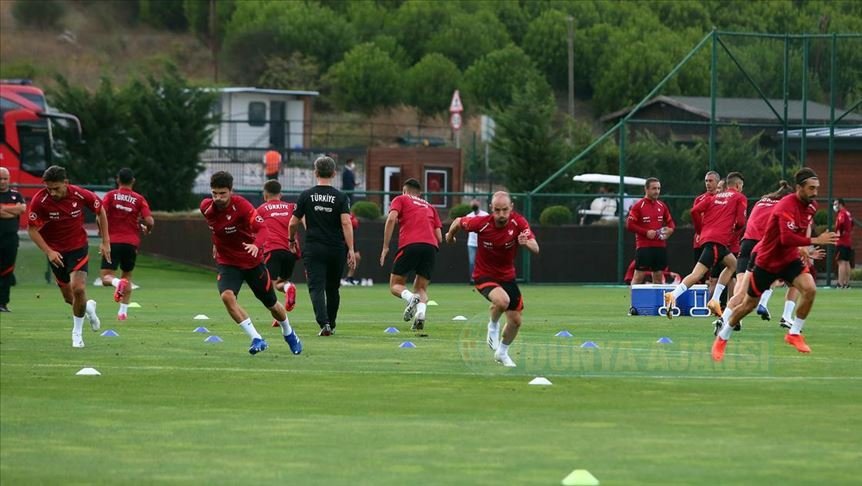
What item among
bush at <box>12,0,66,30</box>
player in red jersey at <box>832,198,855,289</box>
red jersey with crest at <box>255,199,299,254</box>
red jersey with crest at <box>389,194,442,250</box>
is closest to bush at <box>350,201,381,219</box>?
player in red jersey at <box>832,198,855,289</box>

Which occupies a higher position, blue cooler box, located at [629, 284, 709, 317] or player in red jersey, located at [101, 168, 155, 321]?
player in red jersey, located at [101, 168, 155, 321]

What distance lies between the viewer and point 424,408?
12117 millimetres

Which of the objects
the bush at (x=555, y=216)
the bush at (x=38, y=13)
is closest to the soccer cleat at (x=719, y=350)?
the bush at (x=555, y=216)

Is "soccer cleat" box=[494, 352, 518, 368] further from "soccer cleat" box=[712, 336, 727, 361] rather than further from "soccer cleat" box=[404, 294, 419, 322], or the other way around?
"soccer cleat" box=[404, 294, 419, 322]

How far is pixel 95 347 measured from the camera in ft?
55.2

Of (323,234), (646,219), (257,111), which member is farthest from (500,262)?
(257,111)

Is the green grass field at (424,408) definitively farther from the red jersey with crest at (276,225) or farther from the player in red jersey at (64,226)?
the red jersey with crest at (276,225)

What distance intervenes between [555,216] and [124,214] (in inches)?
733

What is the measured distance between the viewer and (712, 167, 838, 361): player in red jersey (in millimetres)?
15961

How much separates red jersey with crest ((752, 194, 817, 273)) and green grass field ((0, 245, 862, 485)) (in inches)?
40.6

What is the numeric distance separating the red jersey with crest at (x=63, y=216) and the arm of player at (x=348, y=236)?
2.72 metres

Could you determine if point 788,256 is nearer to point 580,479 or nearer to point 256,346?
point 256,346

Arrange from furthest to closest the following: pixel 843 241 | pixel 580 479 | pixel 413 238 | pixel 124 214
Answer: pixel 843 241, pixel 124 214, pixel 413 238, pixel 580 479

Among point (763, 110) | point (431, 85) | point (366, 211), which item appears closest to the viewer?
point (763, 110)
